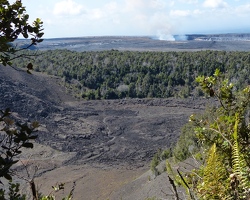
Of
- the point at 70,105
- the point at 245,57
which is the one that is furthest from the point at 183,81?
the point at 70,105

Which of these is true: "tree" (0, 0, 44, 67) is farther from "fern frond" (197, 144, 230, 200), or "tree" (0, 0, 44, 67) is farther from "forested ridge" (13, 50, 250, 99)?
"forested ridge" (13, 50, 250, 99)

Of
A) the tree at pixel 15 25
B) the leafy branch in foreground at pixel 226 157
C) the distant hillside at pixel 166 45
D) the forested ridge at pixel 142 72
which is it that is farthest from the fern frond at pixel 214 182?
the distant hillside at pixel 166 45

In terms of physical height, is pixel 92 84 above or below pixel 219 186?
below

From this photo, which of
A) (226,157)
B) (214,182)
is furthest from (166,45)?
(214,182)

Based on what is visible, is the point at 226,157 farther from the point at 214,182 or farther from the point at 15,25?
the point at 15,25

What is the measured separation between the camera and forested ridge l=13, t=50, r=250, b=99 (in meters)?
37.7

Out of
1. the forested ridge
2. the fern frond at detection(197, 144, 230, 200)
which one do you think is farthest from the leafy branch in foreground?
the forested ridge

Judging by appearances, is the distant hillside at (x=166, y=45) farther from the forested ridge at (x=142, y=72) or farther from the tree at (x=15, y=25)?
the tree at (x=15, y=25)

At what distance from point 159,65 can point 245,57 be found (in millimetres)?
9586

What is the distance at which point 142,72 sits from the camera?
136 feet

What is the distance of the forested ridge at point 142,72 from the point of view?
124ft

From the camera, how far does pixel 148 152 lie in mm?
21797

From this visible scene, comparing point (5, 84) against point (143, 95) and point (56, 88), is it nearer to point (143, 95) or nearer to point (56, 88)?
point (56, 88)

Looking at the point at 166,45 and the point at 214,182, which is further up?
the point at 214,182
